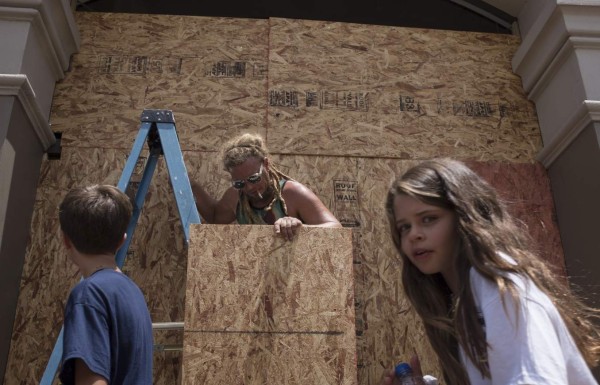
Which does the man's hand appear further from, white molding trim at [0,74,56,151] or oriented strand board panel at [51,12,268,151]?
white molding trim at [0,74,56,151]

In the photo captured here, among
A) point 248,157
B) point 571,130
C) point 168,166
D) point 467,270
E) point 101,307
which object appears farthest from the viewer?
point 571,130

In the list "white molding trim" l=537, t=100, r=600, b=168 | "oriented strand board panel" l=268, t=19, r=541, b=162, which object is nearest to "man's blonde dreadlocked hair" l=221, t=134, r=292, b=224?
"oriented strand board panel" l=268, t=19, r=541, b=162

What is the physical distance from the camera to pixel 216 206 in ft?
12.6

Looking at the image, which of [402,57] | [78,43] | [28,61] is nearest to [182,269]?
[28,61]

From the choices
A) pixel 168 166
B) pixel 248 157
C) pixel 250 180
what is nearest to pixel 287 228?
pixel 250 180

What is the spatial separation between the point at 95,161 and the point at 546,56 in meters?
3.47

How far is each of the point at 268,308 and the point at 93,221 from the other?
1.14 metres

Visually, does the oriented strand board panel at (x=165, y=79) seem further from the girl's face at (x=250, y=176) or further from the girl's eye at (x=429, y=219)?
the girl's eye at (x=429, y=219)

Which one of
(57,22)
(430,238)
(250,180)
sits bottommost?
(430,238)

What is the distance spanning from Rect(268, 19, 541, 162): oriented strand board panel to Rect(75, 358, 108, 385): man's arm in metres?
2.79

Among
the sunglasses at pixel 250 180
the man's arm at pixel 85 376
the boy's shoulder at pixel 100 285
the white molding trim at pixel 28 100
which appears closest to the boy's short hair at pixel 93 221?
the boy's shoulder at pixel 100 285

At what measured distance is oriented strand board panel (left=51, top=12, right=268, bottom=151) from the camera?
4262mm

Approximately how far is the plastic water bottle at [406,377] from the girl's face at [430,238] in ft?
1.11

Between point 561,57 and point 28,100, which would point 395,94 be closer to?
point 561,57
